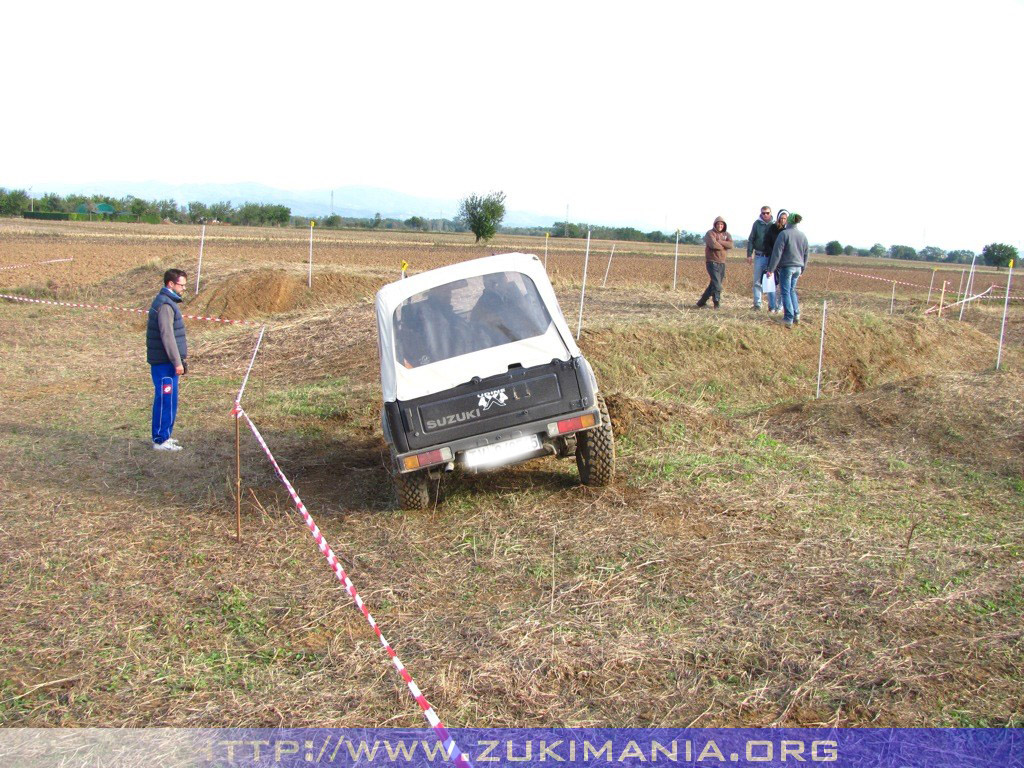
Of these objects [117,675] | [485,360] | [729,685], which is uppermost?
[485,360]

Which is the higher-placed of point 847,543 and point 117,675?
point 847,543

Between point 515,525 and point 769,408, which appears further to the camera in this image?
point 769,408

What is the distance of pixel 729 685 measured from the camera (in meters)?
4.29

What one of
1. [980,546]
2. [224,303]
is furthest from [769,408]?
[224,303]

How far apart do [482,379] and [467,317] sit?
79 cm

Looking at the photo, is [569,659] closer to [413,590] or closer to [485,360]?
[413,590]

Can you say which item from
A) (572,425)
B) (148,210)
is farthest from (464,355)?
(148,210)

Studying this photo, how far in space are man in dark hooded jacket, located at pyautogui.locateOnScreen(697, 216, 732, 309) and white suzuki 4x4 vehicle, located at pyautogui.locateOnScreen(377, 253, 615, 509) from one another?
9595mm

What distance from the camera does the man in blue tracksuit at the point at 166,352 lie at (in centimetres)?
888

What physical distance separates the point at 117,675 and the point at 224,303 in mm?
16892

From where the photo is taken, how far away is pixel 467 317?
7309 mm

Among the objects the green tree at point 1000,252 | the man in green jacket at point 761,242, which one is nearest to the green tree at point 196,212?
the green tree at point 1000,252

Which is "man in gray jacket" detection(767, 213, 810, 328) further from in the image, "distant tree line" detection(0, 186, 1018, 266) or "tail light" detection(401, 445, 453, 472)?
"distant tree line" detection(0, 186, 1018, 266)

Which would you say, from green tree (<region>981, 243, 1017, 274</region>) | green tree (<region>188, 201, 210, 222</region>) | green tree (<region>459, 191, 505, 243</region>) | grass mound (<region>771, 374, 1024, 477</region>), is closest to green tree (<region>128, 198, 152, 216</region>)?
green tree (<region>188, 201, 210, 222</region>)
